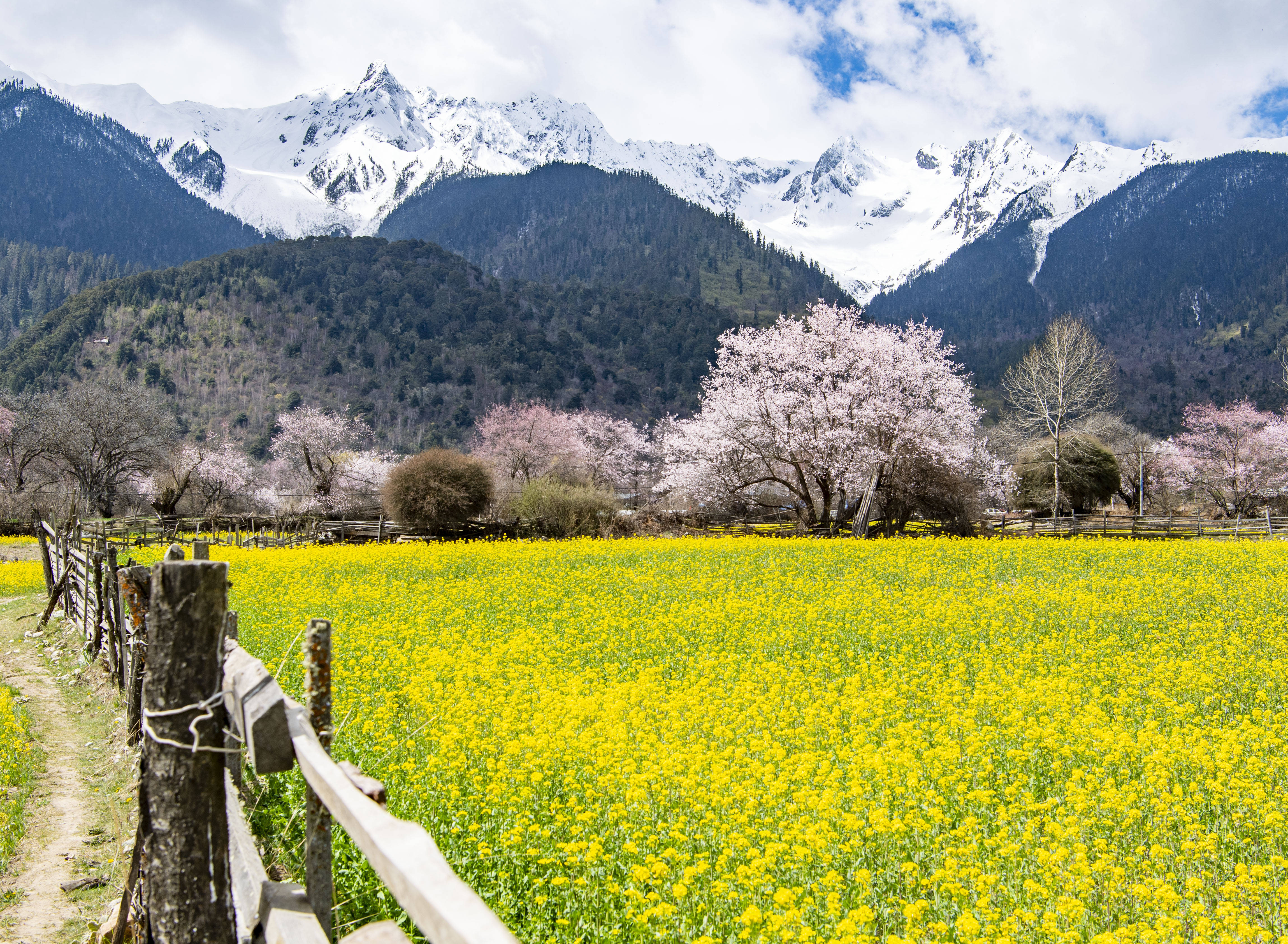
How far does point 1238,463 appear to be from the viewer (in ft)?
161

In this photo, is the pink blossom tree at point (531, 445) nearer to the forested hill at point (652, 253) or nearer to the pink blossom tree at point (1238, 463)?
the pink blossom tree at point (1238, 463)

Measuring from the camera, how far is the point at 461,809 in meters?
5.06

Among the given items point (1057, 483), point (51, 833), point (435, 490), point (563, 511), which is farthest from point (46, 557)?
point (1057, 483)

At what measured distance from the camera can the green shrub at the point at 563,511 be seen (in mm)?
32406

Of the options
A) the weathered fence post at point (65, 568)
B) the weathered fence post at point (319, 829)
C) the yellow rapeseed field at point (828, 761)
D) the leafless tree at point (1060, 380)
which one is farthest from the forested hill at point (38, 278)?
the weathered fence post at point (319, 829)

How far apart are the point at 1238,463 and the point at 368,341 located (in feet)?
315

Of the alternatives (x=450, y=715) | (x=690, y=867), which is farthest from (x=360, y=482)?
(x=690, y=867)

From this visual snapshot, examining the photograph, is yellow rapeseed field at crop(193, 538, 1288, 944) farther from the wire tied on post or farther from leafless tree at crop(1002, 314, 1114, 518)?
leafless tree at crop(1002, 314, 1114, 518)

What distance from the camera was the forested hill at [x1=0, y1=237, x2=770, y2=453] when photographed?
91875 mm

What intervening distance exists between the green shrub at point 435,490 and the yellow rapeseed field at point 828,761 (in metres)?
18.9

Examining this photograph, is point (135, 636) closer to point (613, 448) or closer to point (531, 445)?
point (531, 445)

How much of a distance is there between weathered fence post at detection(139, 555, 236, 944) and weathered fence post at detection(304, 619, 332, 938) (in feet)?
1.04

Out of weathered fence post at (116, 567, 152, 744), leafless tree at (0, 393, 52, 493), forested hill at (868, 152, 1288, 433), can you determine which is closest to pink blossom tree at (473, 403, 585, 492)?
leafless tree at (0, 393, 52, 493)

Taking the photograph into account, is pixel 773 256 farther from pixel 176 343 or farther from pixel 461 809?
pixel 461 809
